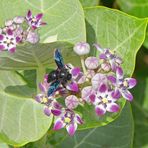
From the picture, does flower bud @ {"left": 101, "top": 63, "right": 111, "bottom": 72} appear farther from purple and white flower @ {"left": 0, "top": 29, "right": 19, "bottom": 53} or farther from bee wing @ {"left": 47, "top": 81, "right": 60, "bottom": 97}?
purple and white flower @ {"left": 0, "top": 29, "right": 19, "bottom": 53}

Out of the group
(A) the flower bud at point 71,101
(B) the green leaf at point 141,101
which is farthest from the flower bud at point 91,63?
(B) the green leaf at point 141,101

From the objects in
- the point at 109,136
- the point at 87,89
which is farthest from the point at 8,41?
the point at 109,136

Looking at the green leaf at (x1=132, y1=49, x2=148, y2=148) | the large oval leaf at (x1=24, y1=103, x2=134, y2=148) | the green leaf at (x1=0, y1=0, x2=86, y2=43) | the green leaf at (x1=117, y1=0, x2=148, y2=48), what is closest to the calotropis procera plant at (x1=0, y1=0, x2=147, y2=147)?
the green leaf at (x1=0, y1=0, x2=86, y2=43)

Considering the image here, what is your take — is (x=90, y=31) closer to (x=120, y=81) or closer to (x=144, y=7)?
(x=120, y=81)

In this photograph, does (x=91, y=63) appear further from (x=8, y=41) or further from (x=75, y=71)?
(x=8, y=41)

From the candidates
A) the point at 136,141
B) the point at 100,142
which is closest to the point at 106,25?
the point at 100,142

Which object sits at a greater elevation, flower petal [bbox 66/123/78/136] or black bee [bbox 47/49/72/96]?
black bee [bbox 47/49/72/96]
